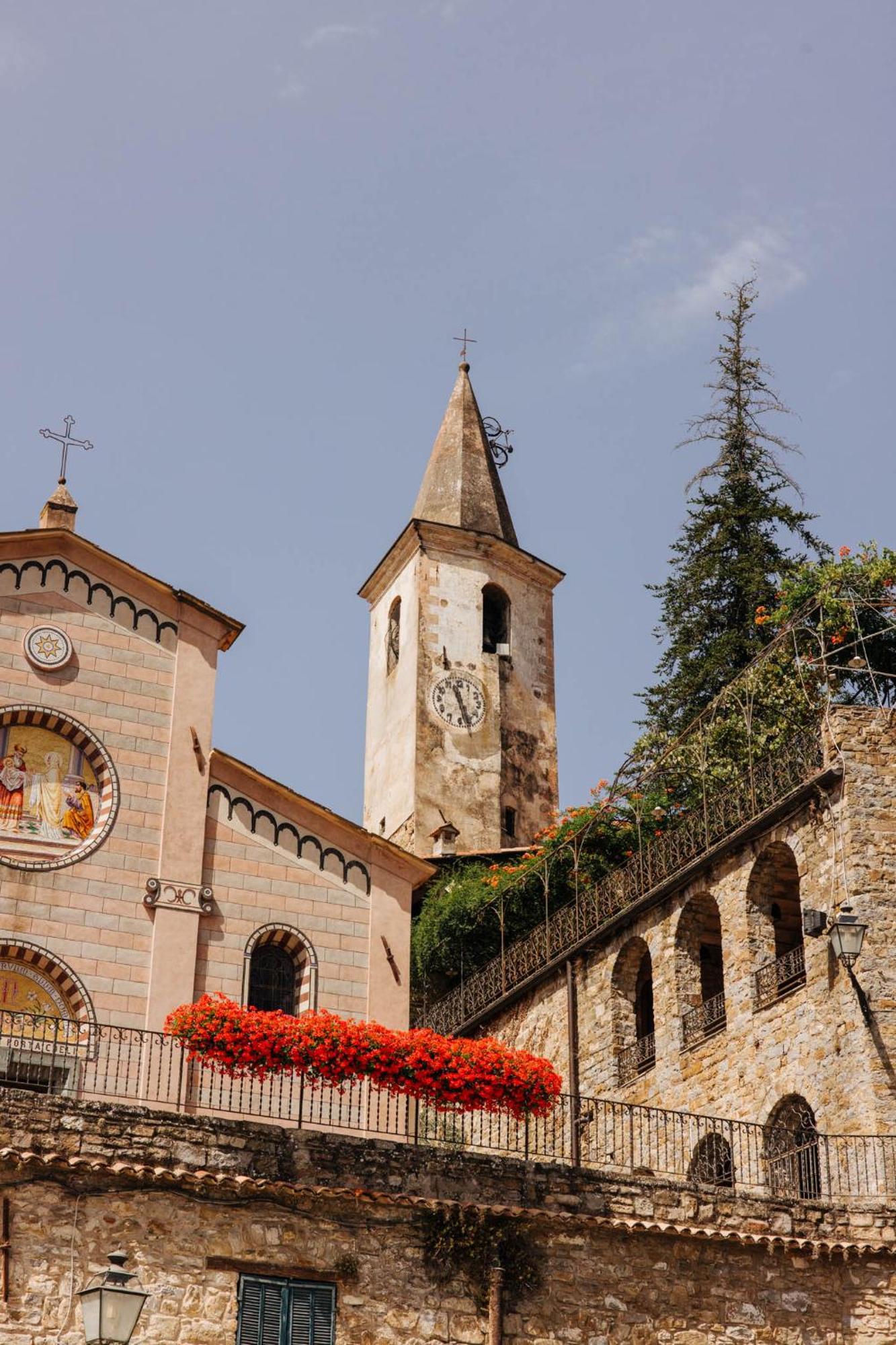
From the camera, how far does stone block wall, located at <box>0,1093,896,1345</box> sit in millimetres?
17219

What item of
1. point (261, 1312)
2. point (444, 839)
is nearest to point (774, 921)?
point (261, 1312)

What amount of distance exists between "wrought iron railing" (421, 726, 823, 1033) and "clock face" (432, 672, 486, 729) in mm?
12430

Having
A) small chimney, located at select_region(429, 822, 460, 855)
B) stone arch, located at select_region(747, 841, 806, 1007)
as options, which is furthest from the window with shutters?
small chimney, located at select_region(429, 822, 460, 855)

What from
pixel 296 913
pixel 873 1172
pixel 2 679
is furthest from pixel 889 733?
pixel 2 679

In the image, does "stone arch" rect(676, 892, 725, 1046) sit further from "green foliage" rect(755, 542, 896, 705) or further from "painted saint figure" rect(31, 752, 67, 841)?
"painted saint figure" rect(31, 752, 67, 841)

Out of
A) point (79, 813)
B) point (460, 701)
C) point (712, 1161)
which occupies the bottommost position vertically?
point (712, 1161)

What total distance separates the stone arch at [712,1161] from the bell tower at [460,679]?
1934 centimetres

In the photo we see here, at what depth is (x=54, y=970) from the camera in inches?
886

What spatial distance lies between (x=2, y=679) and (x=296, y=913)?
4.71 metres

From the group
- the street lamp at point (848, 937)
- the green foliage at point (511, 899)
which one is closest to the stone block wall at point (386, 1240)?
the street lamp at point (848, 937)

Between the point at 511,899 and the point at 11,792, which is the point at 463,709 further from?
the point at 11,792

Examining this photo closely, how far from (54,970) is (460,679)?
2512cm

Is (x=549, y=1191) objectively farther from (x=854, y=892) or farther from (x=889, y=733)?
(x=889, y=733)

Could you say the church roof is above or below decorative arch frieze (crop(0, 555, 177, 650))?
above
